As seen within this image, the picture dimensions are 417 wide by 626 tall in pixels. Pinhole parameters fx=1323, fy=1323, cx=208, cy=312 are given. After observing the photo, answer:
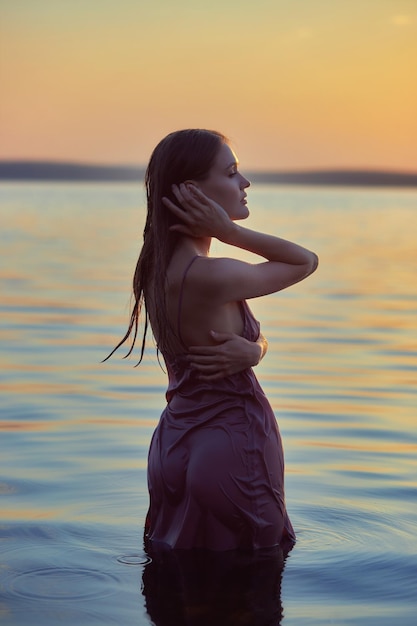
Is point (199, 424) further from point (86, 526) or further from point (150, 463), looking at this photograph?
point (86, 526)

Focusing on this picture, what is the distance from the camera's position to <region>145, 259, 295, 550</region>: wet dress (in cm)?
538

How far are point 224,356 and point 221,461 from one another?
44cm

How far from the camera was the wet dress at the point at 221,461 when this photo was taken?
538 centimetres

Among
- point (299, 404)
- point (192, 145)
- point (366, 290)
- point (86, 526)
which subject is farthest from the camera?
point (366, 290)

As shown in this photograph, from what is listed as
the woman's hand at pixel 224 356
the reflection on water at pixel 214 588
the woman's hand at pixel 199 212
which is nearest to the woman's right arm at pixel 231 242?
the woman's hand at pixel 199 212

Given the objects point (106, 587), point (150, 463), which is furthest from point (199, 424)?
point (106, 587)

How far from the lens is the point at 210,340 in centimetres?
534

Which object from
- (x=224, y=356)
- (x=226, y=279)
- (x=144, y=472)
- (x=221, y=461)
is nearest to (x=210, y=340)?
(x=224, y=356)

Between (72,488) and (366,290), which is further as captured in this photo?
(366,290)

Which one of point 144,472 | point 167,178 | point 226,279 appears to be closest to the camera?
point 226,279

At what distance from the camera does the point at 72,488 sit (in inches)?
282

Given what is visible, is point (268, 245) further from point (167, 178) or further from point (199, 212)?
point (167, 178)

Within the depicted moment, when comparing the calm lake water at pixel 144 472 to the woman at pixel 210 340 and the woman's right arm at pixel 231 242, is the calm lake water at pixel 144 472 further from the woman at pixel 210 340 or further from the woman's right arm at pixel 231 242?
the woman's right arm at pixel 231 242

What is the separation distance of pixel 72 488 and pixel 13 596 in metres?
1.86
